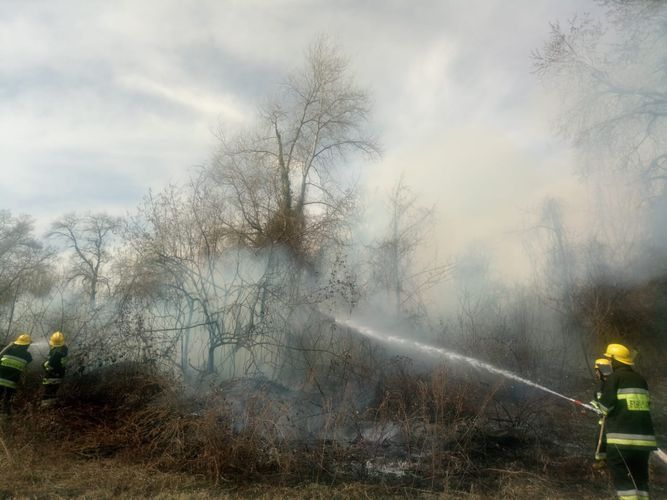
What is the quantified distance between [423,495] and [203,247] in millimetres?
7560

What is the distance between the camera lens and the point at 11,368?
8.30m

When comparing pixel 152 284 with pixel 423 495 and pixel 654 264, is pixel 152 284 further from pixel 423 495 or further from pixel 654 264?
pixel 654 264

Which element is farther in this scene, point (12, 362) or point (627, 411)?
point (12, 362)

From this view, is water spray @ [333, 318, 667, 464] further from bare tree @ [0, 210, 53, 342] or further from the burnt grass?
bare tree @ [0, 210, 53, 342]

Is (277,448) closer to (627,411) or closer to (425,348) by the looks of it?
(627,411)

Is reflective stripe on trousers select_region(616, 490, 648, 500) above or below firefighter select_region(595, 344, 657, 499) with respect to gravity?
below

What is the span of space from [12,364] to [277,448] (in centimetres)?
593

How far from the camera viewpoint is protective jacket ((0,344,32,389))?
8203mm

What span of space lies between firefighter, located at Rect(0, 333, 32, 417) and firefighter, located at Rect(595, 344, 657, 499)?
32.3 feet

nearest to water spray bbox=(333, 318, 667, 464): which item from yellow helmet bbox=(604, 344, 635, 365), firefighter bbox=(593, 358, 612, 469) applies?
firefighter bbox=(593, 358, 612, 469)

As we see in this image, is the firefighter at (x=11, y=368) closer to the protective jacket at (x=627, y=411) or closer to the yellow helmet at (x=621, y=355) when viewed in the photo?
the protective jacket at (x=627, y=411)


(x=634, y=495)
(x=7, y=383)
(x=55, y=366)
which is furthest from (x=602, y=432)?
(x=7, y=383)

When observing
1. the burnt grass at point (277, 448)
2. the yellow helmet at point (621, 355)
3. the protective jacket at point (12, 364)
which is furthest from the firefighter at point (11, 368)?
the yellow helmet at point (621, 355)

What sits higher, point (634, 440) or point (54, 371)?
point (54, 371)
